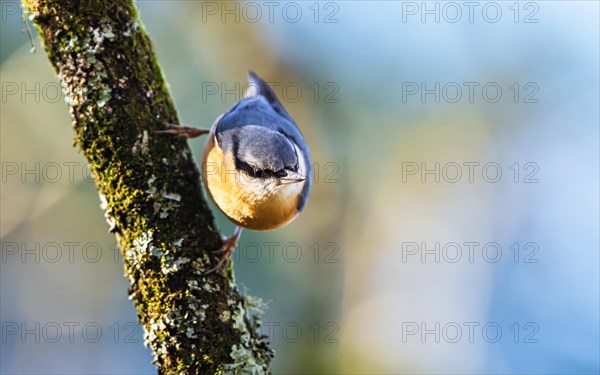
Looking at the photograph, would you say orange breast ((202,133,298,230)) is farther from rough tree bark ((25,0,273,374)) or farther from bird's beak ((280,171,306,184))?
rough tree bark ((25,0,273,374))

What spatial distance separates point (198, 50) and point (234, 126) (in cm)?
282

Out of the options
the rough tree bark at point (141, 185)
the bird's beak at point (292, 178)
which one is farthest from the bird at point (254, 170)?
the rough tree bark at point (141, 185)

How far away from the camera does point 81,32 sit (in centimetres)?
252

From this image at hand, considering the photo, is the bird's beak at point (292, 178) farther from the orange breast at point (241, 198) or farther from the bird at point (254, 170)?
the orange breast at point (241, 198)

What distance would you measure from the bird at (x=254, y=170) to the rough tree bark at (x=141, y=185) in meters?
0.24

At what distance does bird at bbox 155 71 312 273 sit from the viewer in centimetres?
293

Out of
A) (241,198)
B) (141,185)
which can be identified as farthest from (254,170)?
(141,185)

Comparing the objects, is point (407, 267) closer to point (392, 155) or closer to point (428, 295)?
point (428, 295)

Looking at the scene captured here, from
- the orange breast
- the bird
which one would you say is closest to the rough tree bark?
the bird

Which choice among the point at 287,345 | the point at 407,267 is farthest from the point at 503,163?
the point at 287,345

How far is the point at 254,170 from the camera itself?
9.84ft

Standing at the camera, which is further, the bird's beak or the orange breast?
the orange breast

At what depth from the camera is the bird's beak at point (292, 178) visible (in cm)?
283

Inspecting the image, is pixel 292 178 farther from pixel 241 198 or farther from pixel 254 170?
pixel 241 198
